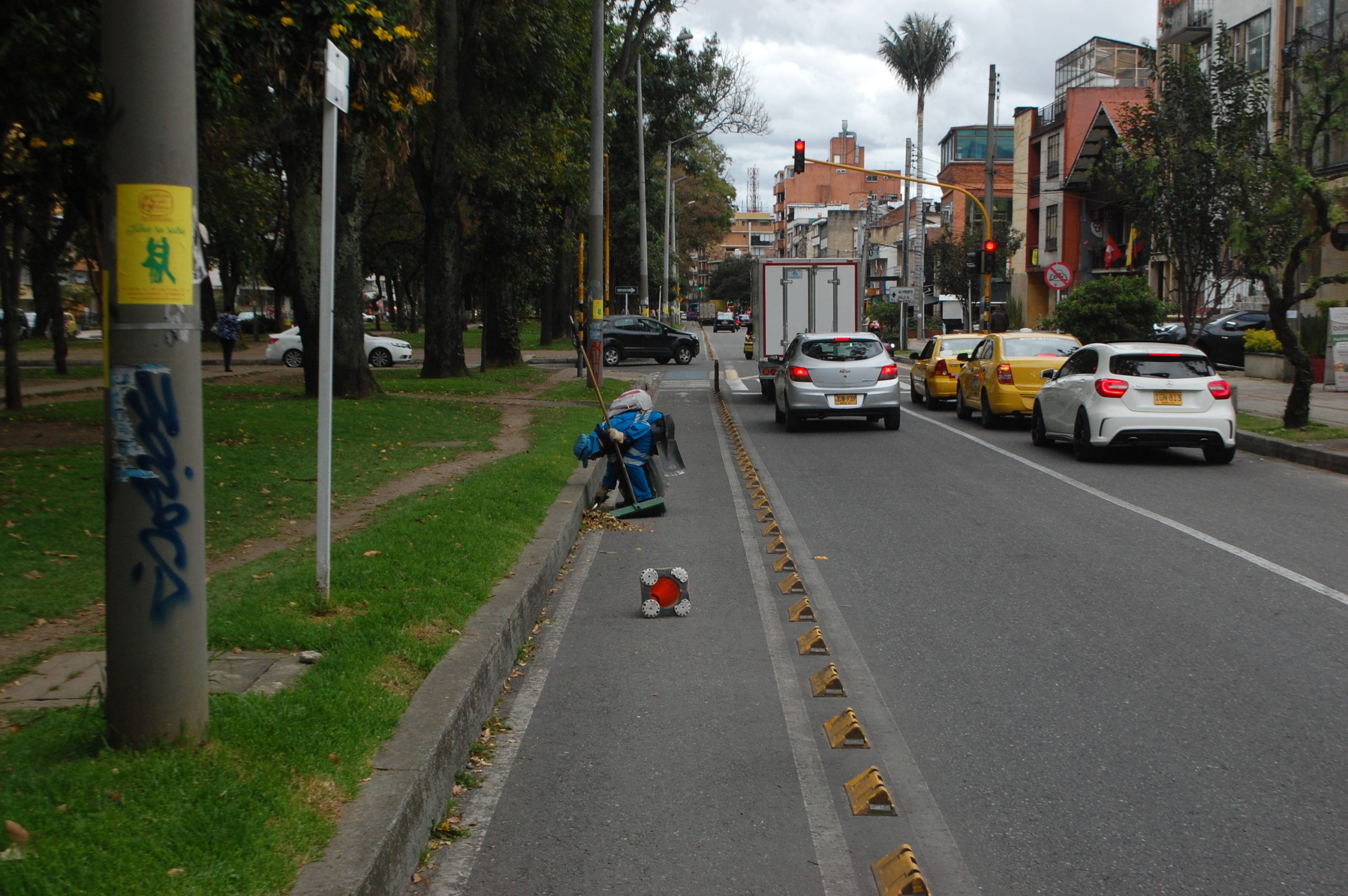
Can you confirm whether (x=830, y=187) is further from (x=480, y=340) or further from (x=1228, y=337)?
(x=1228, y=337)

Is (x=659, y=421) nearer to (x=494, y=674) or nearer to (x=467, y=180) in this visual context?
(x=494, y=674)

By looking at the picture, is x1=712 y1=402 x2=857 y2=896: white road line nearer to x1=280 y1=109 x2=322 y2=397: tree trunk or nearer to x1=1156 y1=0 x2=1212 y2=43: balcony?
x1=280 y1=109 x2=322 y2=397: tree trunk

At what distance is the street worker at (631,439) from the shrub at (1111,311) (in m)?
19.0

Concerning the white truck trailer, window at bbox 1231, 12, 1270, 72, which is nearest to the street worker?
the white truck trailer

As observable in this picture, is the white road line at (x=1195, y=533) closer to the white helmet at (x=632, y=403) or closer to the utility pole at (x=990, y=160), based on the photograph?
the white helmet at (x=632, y=403)

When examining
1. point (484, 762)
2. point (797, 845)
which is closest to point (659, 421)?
point (484, 762)

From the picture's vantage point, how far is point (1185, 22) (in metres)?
42.7

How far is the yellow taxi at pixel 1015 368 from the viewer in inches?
778

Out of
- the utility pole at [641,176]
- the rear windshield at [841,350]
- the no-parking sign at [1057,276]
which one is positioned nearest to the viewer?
the rear windshield at [841,350]

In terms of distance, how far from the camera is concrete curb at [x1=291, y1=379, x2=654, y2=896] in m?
3.68

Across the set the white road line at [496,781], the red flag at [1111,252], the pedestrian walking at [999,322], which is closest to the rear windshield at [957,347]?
the pedestrian walking at [999,322]

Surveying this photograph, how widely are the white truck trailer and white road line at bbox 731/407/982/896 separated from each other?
691 inches

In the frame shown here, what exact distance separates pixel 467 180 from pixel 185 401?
24874 mm

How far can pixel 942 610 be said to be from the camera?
312 inches
